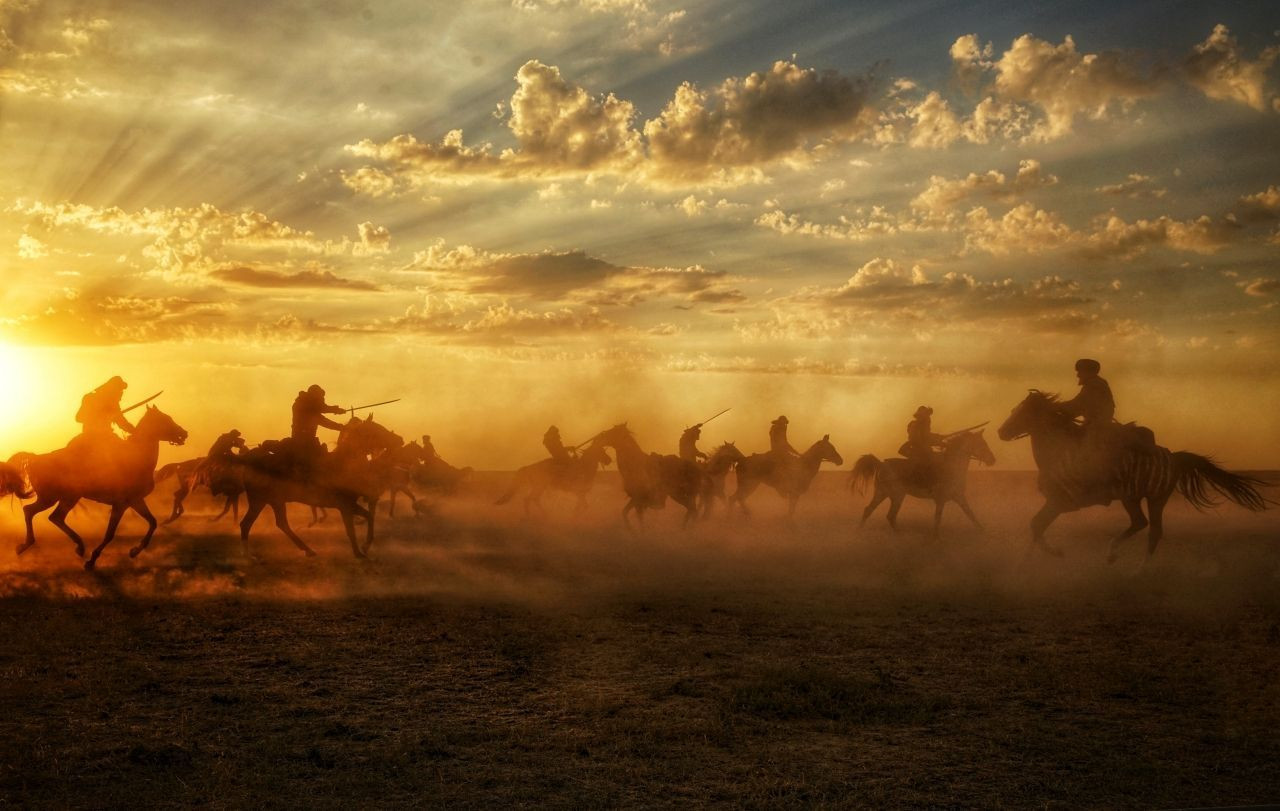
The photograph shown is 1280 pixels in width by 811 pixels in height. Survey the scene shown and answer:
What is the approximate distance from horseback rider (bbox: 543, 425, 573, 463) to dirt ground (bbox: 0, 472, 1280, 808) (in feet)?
36.5

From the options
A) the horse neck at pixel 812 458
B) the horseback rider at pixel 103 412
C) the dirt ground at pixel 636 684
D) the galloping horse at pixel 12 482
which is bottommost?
the dirt ground at pixel 636 684

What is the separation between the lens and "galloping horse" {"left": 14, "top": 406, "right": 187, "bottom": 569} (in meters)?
17.5

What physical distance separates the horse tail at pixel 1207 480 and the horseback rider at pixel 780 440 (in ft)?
41.3

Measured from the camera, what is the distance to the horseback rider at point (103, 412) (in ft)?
57.5

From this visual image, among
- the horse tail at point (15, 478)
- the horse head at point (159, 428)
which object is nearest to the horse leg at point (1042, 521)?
the horse head at point (159, 428)

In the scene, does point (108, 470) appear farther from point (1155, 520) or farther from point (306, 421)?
point (1155, 520)

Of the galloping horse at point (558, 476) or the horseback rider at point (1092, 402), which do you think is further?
the galloping horse at point (558, 476)

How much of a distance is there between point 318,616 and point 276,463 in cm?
637

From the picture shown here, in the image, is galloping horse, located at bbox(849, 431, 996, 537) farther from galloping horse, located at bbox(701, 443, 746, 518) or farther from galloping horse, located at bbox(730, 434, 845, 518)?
galloping horse, located at bbox(701, 443, 746, 518)

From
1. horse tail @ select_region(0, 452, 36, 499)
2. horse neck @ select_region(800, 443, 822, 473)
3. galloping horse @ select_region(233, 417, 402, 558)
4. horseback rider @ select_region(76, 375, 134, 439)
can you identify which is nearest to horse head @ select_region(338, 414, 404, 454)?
galloping horse @ select_region(233, 417, 402, 558)

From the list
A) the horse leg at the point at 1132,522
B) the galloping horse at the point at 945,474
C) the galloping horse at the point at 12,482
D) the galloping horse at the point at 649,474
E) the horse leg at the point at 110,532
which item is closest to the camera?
the horse leg at the point at 110,532

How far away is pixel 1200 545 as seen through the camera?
76.5 ft

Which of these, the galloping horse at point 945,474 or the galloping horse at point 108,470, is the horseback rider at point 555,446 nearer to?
the galloping horse at point 945,474

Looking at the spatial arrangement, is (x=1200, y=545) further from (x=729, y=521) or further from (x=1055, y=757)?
(x=1055, y=757)
